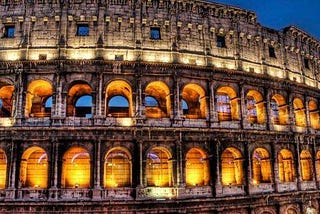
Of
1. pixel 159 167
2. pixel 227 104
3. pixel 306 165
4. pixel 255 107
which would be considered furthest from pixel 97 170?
pixel 306 165

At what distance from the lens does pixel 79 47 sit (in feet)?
64.5

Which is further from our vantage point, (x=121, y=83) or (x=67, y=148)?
(x=121, y=83)

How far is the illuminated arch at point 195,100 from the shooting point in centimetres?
2073

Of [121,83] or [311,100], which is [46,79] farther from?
[311,100]

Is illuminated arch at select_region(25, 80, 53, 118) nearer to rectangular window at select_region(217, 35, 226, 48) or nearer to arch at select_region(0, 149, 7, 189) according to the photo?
arch at select_region(0, 149, 7, 189)

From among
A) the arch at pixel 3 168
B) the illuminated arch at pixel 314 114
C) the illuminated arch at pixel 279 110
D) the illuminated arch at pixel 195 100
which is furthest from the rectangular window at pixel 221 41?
the arch at pixel 3 168

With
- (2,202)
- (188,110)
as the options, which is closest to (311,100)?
(188,110)

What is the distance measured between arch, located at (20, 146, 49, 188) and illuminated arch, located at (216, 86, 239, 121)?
10.9m

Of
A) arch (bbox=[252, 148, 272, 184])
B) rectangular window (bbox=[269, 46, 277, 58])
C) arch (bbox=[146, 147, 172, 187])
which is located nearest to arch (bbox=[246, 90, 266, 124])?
arch (bbox=[252, 148, 272, 184])

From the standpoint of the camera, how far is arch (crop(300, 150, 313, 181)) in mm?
24141

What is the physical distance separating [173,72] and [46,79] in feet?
23.9

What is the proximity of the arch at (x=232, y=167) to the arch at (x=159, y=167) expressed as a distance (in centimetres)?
371

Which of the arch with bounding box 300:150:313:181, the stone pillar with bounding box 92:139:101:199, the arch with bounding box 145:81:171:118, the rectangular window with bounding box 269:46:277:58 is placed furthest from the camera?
the arch with bounding box 300:150:313:181

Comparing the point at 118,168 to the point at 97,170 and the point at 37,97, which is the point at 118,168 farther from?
the point at 37,97
